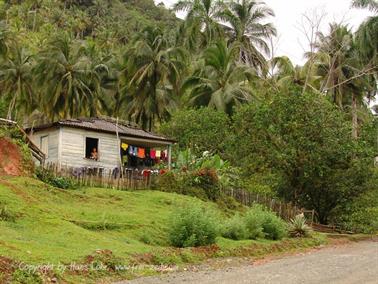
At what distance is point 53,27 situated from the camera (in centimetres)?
7706

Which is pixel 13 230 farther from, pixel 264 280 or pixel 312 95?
pixel 312 95

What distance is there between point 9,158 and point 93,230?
270 inches

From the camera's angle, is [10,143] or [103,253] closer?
[103,253]

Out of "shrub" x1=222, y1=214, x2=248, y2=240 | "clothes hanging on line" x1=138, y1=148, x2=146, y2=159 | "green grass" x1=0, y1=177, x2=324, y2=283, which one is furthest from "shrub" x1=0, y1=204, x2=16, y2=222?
"clothes hanging on line" x1=138, y1=148, x2=146, y2=159

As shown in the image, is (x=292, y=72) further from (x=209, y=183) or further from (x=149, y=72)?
(x=209, y=183)

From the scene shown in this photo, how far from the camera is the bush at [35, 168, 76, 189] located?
21.0 meters

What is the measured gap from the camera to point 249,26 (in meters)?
48.8

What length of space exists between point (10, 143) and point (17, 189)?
433cm

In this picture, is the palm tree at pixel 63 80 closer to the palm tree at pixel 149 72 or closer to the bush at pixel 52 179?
the palm tree at pixel 149 72

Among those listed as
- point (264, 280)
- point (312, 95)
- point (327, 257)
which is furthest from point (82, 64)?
point (264, 280)

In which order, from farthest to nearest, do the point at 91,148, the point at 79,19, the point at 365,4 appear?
the point at 79,19
the point at 365,4
the point at 91,148

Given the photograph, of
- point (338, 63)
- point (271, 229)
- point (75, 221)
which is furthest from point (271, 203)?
point (338, 63)

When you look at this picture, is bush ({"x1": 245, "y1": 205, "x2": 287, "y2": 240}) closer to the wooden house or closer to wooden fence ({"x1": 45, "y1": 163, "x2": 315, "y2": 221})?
wooden fence ({"x1": 45, "y1": 163, "x2": 315, "y2": 221})

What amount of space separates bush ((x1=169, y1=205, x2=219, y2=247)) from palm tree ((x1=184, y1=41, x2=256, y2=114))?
85.1 ft
